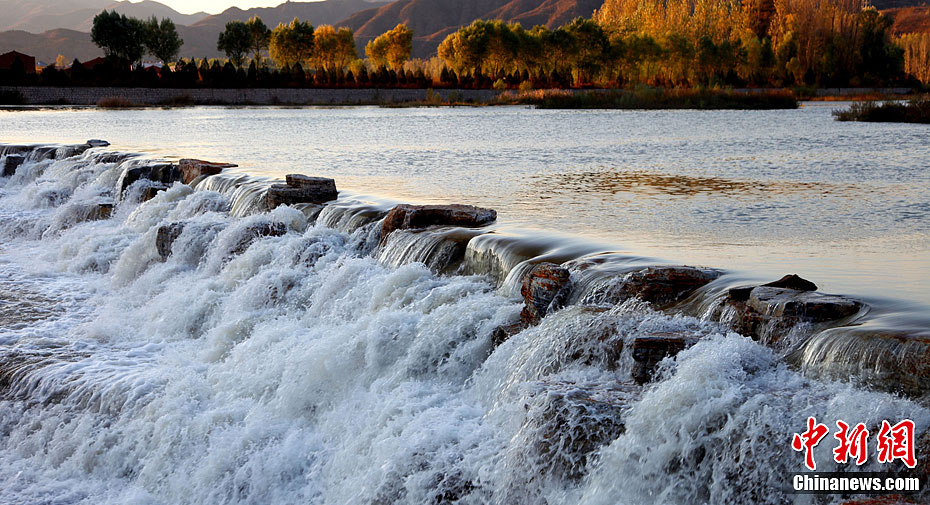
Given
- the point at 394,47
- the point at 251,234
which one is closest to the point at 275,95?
the point at 394,47

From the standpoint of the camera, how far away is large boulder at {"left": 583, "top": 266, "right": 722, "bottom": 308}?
21.6 ft

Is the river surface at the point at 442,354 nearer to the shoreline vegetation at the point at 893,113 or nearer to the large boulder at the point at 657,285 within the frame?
the large boulder at the point at 657,285

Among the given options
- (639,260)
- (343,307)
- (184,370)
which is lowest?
(184,370)

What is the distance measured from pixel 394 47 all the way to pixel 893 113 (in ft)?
245

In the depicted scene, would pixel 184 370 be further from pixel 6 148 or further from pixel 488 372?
pixel 6 148

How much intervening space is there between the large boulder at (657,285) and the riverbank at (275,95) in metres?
52.3

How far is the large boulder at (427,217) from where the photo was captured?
9.72 metres

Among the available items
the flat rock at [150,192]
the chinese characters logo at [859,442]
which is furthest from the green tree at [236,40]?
the chinese characters logo at [859,442]

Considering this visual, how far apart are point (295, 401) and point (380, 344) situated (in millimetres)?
813

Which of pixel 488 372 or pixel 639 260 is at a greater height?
pixel 639 260

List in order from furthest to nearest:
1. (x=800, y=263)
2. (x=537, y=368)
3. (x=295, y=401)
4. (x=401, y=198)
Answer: (x=401, y=198)
(x=800, y=263)
(x=295, y=401)
(x=537, y=368)

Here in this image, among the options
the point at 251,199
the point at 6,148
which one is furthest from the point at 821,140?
the point at 6,148

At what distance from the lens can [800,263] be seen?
767 centimetres

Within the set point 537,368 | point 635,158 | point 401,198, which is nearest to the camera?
point 537,368
